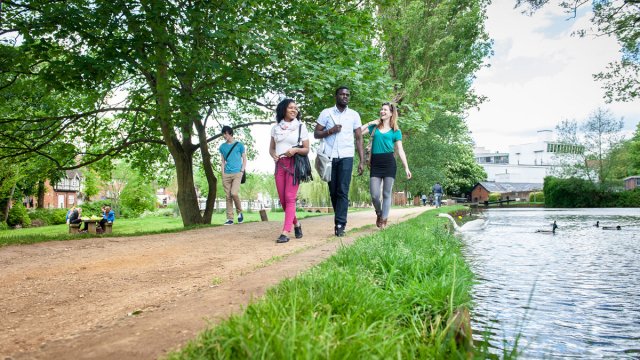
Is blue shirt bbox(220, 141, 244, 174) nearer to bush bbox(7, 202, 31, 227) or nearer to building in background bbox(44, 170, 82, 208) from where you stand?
bush bbox(7, 202, 31, 227)

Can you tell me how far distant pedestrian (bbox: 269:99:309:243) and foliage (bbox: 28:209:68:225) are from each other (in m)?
40.4

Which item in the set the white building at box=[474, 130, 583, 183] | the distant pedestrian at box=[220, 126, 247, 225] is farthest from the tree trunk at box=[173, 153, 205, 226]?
the white building at box=[474, 130, 583, 183]

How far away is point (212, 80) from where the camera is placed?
12.7m

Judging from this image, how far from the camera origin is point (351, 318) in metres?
2.55

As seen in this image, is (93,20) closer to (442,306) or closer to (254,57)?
(254,57)

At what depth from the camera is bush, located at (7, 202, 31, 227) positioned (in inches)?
1460

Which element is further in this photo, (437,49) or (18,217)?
(18,217)

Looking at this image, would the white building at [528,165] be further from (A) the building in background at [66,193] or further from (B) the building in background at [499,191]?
(A) the building in background at [66,193]

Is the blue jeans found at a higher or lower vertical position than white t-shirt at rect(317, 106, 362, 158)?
lower

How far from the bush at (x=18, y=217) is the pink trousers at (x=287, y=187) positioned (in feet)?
122

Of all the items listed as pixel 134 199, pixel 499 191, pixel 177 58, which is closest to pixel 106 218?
pixel 177 58

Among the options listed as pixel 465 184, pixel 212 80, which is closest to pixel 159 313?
pixel 212 80

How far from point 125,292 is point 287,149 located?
368 cm

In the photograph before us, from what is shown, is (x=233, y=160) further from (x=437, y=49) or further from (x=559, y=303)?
(x=437, y=49)
